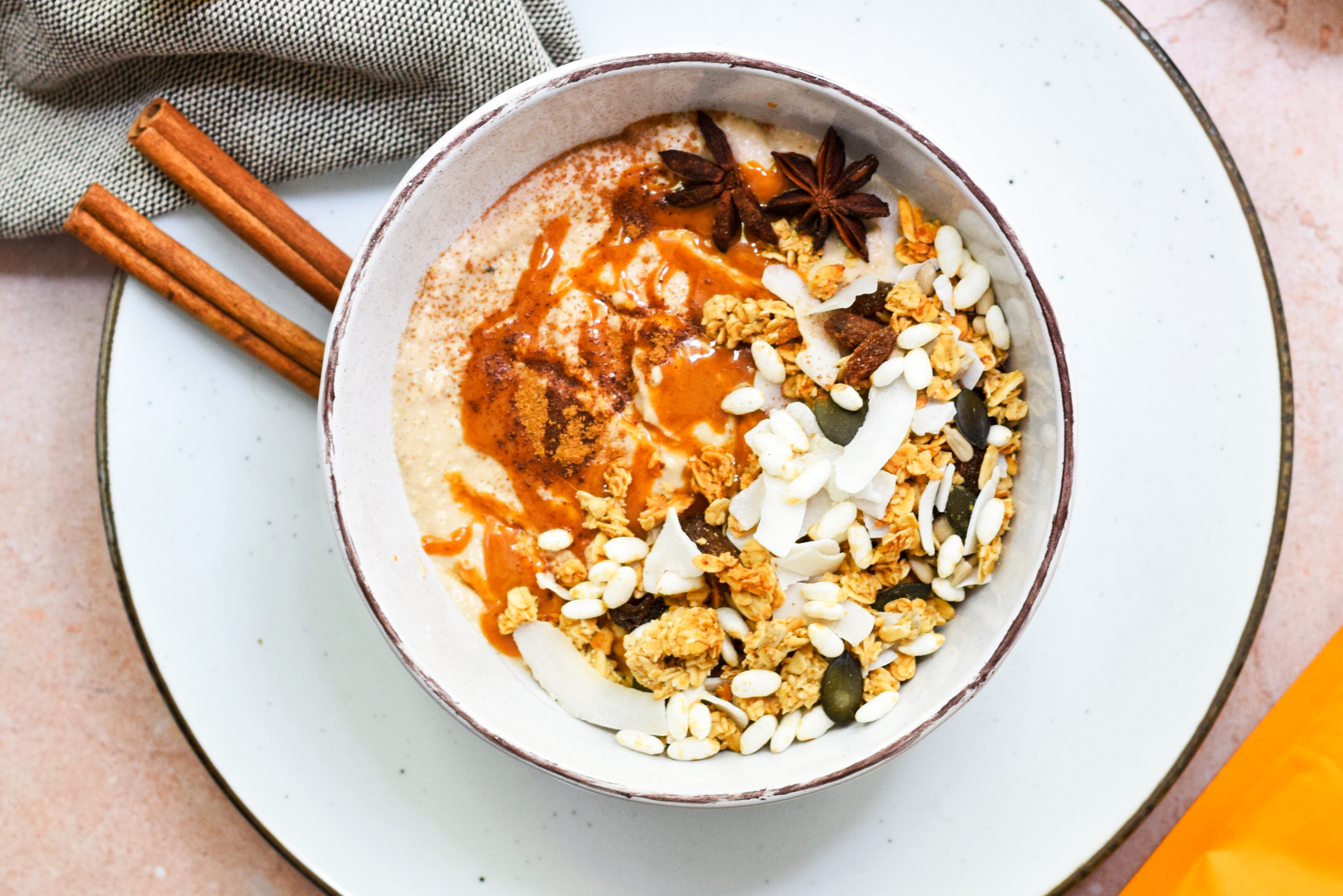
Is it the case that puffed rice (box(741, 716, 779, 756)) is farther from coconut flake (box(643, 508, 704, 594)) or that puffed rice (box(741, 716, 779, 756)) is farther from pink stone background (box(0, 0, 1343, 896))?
pink stone background (box(0, 0, 1343, 896))

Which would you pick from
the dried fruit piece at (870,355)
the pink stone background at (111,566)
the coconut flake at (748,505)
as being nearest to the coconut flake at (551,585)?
the coconut flake at (748,505)

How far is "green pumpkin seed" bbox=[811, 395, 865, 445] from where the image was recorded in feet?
3.94

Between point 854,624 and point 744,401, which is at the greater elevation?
point 744,401

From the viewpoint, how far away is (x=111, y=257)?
50.1 inches

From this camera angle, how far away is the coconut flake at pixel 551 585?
1226 millimetres

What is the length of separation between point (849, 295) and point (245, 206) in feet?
2.70

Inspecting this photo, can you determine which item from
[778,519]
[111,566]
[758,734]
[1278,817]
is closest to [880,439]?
[778,519]

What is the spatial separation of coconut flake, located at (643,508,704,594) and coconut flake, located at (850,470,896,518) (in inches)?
8.9

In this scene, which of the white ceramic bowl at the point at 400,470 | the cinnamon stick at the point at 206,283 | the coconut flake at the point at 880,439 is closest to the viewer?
the white ceramic bowl at the point at 400,470

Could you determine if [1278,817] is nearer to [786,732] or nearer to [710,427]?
[786,732]

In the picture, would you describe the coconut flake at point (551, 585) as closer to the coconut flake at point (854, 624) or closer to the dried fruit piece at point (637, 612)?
the dried fruit piece at point (637, 612)

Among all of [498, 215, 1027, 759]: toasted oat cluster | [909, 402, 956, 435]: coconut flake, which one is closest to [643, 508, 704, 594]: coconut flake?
[498, 215, 1027, 759]: toasted oat cluster

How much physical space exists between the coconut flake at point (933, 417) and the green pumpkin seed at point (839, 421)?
6 centimetres

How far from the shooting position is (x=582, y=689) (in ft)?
4.02
